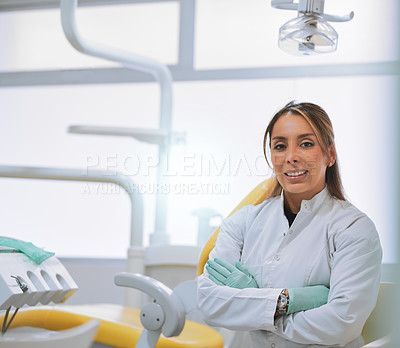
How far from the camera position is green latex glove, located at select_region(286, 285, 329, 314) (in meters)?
1.30

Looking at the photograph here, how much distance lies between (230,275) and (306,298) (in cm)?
22

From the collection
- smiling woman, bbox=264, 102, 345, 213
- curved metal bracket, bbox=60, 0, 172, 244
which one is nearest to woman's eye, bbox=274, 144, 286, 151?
smiling woman, bbox=264, 102, 345, 213

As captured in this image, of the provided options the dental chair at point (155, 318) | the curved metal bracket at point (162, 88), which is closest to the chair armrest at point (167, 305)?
the dental chair at point (155, 318)

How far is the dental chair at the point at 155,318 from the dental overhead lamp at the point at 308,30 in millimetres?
412

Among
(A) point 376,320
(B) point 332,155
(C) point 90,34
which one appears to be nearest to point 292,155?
(B) point 332,155

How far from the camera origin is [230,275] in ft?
4.66

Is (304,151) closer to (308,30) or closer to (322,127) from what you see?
(322,127)

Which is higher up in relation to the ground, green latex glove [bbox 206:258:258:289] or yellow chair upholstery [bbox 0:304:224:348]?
green latex glove [bbox 206:258:258:289]

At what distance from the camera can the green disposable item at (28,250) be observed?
169 cm

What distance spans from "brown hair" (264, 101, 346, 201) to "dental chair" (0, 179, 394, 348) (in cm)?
21

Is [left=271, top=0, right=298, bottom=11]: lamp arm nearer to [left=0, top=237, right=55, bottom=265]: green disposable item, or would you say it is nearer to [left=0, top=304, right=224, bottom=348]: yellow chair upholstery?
[left=0, top=237, right=55, bottom=265]: green disposable item

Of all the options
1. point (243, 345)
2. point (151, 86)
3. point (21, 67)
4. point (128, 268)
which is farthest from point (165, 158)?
point (21, 67)

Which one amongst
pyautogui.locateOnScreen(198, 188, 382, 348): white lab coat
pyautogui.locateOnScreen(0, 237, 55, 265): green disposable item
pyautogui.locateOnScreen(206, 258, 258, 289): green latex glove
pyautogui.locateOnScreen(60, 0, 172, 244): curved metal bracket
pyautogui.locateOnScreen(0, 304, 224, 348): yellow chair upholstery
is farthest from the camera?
pyautogui.locateOnScreen(60, 0, 172, 244): curved metal bracket

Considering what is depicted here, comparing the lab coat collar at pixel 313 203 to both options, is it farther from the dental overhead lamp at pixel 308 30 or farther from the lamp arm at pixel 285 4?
the lamp arm at pixel 285 4
